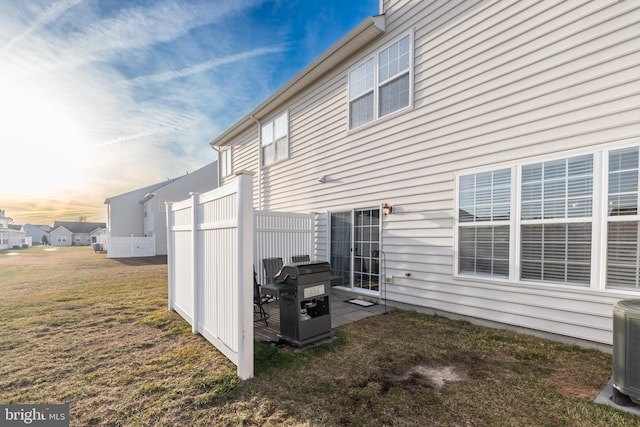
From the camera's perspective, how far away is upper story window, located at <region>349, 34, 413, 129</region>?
5.41 metres

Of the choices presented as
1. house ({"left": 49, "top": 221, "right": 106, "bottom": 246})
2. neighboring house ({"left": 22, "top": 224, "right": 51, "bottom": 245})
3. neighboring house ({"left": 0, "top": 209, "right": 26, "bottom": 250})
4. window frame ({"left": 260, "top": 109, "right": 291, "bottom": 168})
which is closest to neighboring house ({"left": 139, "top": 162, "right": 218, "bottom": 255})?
window frame ({"left": 260, "top": 109, "right": 291, "bottom": 168})

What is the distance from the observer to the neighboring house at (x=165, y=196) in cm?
2034

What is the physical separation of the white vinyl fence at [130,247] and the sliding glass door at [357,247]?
1740cm

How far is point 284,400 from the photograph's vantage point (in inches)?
98.4

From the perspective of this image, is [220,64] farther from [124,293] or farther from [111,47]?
[124,293]

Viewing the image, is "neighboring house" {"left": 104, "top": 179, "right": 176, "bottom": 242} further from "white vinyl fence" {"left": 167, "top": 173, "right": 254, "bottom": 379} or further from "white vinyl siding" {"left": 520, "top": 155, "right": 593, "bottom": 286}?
"white vinyl siding" {"left": 520, "top": 155, "right": 593, "bottom": 286}

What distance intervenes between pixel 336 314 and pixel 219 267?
2658 mm

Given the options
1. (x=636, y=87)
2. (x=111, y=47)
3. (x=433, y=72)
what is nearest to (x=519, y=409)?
(x=636, y=87)

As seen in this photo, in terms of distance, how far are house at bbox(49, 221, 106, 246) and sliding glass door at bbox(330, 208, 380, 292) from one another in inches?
2301

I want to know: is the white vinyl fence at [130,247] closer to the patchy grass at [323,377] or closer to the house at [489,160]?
the patchy grass at [323,377]

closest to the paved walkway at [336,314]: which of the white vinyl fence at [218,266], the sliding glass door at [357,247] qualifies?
the sliding glass door at [357,247]

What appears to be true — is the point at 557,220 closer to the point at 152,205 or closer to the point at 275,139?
the point at 275,139

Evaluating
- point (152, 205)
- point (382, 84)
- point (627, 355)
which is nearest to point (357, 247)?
point (382, 84)

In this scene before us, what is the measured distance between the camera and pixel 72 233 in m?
49.6
